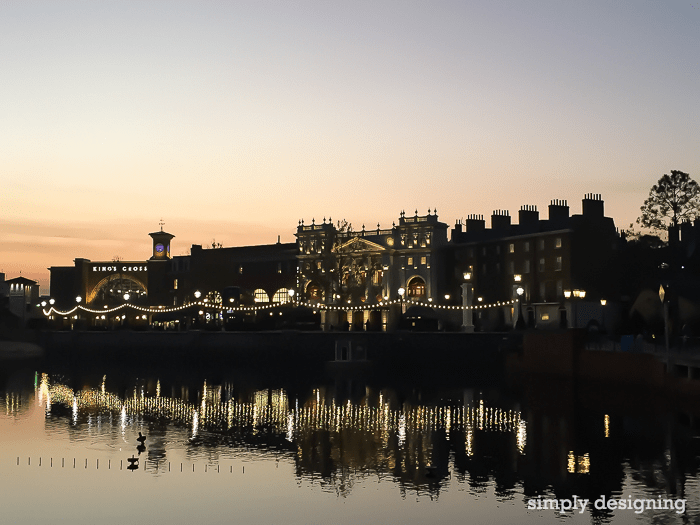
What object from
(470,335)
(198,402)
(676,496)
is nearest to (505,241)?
(470,335)

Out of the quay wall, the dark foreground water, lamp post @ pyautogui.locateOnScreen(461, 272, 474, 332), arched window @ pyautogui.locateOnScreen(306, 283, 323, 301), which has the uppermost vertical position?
arched window @ pyautogui.locateOnScreen(306, 283, 323, 301)

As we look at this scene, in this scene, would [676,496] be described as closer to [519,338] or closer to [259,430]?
[259,430]

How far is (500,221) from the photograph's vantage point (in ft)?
397

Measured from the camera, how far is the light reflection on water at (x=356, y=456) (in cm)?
3105

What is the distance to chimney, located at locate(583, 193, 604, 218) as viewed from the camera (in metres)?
108

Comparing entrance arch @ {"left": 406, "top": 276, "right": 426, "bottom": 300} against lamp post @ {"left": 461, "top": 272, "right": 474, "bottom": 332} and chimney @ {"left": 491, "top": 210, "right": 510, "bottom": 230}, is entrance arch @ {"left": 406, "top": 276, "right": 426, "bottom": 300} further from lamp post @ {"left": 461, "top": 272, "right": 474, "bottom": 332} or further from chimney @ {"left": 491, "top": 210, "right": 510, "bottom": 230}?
lamp post @ {"left": 461, "top": 272, "right": 474, "bottom": 332}

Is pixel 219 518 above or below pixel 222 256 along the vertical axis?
below

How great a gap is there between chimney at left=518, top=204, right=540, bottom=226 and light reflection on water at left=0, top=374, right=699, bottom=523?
Result: 2369 inches

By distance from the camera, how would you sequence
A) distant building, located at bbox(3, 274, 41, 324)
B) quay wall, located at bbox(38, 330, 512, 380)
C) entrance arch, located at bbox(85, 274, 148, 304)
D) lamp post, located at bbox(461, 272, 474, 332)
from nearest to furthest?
quay wall, located at bbox(38, 330, 512, 380)
lamp post, located at bbox(461, 272, 474, 332)
entrance arch, located at bbox(85, 274, 148, 304)
distant building, located at bbox(3, 274, 41, 324)

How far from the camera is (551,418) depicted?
4897 cm

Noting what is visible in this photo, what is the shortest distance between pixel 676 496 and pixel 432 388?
125 feet

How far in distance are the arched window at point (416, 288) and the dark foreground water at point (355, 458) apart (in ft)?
216

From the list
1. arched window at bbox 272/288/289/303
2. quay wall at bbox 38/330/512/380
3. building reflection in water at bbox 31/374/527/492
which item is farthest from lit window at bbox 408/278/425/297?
building reflection in water at bbox 31/374/527/492

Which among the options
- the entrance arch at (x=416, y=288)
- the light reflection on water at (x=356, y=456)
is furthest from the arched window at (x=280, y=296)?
the light reflection on water at (x=356, y=456)
